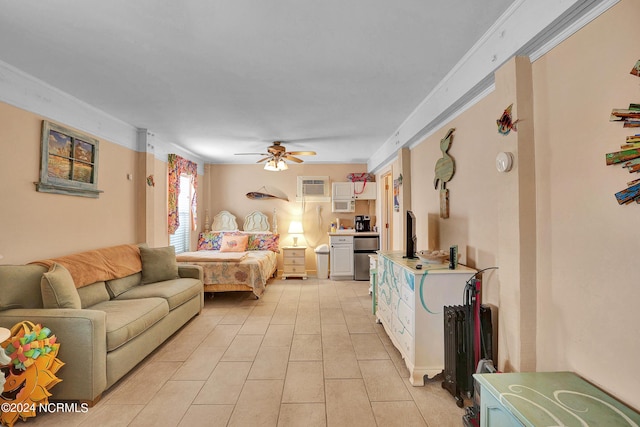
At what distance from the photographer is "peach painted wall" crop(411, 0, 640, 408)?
1.28 metres

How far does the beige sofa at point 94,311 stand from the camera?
2033 mm

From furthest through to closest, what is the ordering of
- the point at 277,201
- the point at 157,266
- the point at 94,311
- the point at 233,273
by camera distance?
the point at 277,201 < the point at 233,273 < the point at 157,266 < the point at 94,311

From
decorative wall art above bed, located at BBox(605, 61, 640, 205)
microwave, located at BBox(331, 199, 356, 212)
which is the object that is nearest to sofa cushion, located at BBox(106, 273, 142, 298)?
microwave, located at BBox(331, 199, 356, 212)

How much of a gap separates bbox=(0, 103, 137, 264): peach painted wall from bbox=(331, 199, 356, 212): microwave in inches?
160

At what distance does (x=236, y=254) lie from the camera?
488cm

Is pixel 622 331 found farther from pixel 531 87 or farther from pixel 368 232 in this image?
pixel 368 232

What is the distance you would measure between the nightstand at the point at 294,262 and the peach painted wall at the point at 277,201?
443 millimetres

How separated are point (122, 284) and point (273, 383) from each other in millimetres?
2207

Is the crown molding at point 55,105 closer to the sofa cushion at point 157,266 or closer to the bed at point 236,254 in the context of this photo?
the sofa cushion at point 157,266

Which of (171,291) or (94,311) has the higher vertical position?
(94,311)

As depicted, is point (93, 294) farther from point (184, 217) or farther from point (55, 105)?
point (184, 217)

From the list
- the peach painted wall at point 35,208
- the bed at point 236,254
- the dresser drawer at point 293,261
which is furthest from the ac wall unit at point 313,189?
the peach painted wall at point 35,208

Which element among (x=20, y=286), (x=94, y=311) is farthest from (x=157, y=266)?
(x=94, y=311)

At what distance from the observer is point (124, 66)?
240 cm
